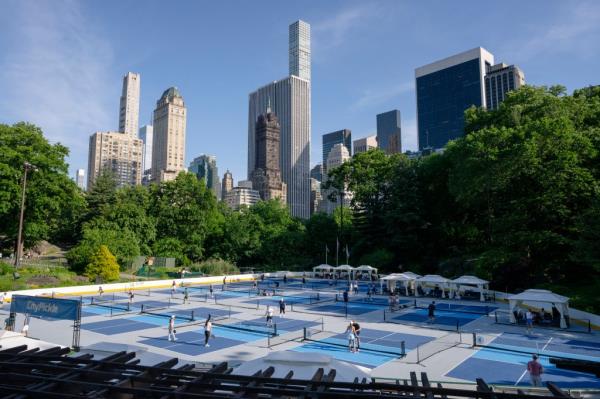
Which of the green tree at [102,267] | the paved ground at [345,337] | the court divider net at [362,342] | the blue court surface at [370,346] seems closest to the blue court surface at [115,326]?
the paved ground at [345,337]

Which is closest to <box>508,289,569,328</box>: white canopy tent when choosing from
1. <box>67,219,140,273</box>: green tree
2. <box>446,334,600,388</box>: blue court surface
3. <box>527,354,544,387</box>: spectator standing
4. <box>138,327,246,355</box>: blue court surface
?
<box>446,334,600,388</box>: blue court surface

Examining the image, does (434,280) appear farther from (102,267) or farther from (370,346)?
(102,267)

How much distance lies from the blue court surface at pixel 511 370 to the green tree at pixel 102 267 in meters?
41.3

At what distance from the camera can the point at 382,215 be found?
7138 cm

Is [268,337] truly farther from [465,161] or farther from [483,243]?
[483,243]

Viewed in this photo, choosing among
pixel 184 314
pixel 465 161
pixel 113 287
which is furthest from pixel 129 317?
pixel 465 161

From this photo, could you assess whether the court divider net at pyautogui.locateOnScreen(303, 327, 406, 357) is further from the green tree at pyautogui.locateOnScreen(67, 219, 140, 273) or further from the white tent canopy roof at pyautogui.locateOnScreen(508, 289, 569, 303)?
the green tree at pyautogui.locateOnScreen(67, 219, 140, 273)

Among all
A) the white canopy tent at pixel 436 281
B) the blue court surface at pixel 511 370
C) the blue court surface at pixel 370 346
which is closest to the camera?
the blue court surface at pixel 511 370

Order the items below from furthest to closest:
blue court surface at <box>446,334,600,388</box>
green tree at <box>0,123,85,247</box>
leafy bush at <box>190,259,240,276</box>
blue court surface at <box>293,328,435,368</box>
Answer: leafy bush at <box>190,259,240,276</box> < green tree at <box>0,123,85,247</box> < blue court surface at <box>293,328,435,368</box> < blue court surface at <box>446,334,600,388</box>

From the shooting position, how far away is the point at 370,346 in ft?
72.3

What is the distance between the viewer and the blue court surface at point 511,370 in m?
16.4

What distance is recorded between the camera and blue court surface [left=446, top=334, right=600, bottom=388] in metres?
16.4

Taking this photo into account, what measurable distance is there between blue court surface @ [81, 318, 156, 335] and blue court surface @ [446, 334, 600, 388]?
1867 cm

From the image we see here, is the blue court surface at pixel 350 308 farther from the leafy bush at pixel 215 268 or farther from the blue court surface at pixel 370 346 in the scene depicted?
the leafy bush at pixel 215 268
